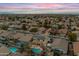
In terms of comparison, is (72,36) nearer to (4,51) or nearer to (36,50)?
(36,50)

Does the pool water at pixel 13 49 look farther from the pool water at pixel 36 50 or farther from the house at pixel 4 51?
the pool water at pixel 36 50

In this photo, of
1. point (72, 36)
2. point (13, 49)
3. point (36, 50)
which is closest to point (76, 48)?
point (72, 36)

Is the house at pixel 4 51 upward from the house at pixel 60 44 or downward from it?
downward

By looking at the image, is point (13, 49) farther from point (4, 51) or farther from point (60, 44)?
point (60, 44)

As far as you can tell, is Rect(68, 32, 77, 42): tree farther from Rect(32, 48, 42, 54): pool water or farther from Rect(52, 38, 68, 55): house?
Rect(32, 48, 42, 54): pool water

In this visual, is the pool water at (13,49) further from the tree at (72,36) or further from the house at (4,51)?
the tree at (72,36)

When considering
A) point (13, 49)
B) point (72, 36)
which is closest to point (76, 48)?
point (72, 36)

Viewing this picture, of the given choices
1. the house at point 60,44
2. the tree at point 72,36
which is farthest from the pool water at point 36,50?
the tree at point 72,36

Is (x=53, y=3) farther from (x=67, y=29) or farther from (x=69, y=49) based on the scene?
(x=69, y=49)

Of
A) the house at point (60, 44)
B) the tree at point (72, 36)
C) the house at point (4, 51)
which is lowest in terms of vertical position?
the house at point (4, 51)

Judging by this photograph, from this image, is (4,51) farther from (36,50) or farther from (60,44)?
(60,44)

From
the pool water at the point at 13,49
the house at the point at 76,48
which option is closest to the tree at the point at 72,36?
the house at the point at 76,48
